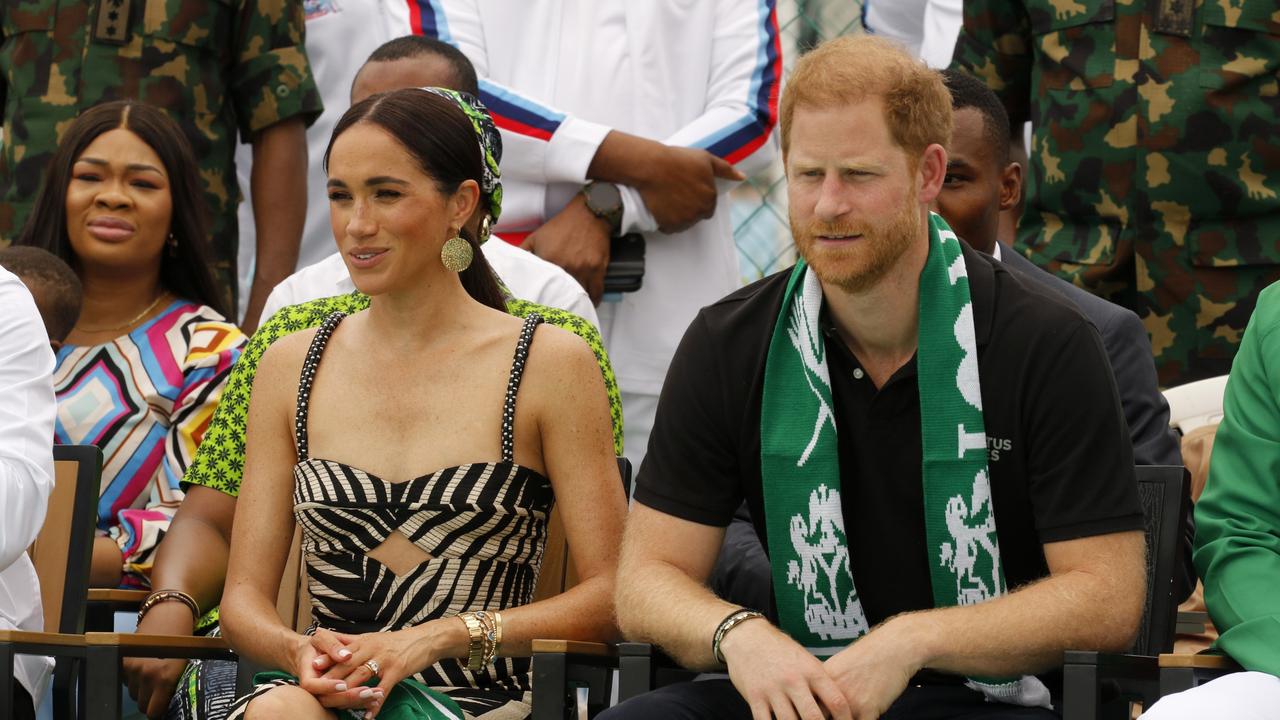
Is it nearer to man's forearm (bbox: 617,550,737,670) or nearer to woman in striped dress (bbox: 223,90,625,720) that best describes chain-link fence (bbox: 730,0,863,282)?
woman in striped dress (bbox: 223,90,625,720)

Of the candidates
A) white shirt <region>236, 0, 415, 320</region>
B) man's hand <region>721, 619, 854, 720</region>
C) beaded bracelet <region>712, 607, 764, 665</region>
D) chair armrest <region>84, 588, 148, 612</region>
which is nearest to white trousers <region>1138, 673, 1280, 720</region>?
man's hand <region>721, 619, 854, 720</region>

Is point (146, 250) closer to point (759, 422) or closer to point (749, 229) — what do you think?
point (759, 422)

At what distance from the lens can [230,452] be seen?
4301 millimetres

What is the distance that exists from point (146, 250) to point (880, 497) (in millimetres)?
2418

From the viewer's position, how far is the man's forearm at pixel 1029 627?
325cm

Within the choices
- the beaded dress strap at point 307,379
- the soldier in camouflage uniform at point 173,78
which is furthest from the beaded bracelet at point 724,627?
the soldier in camouflage uniform at point 173,78

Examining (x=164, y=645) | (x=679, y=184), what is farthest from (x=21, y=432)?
(x=679, y=184)

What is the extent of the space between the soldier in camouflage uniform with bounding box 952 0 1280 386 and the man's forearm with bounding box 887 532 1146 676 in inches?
88.6

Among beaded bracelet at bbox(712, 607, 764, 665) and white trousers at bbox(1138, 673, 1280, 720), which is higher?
beaded bracelet at bbox(712, 607, 764, 665)

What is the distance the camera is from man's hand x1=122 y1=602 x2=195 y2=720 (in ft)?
13.7

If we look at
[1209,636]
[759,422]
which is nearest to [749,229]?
[1209,636]

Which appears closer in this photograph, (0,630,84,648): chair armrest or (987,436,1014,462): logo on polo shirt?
(987,436,1014,462): logo on polo shirt

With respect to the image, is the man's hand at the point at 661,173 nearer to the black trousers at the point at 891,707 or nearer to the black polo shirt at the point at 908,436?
the black polo shirt at the point at 908,436

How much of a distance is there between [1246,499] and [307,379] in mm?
1870
